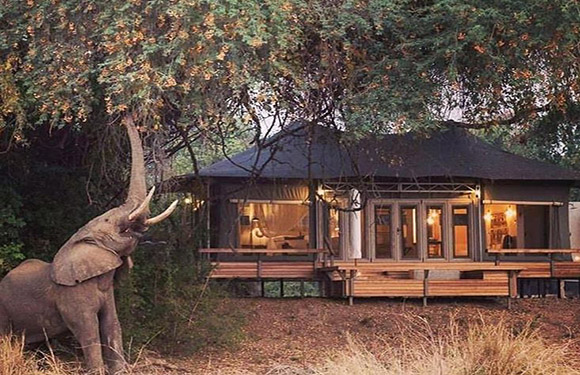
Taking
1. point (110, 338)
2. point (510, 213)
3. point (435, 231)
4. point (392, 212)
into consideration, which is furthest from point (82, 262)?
point (510, 213)

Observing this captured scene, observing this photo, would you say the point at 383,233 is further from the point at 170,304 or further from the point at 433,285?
the point at 170,304

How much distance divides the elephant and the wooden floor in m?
7.32

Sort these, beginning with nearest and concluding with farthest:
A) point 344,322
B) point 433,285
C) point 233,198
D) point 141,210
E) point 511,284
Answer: point 141,210
point 344,322
point 511,284
point 433,285
point 233,198

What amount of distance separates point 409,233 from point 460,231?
1.28 meters

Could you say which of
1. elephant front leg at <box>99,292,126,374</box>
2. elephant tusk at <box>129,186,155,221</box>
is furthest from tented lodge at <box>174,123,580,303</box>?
elephant tusk at <box>129,186,155,221</box>

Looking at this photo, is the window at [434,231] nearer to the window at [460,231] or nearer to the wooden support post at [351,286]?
the window at [460,231]

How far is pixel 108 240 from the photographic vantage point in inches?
366

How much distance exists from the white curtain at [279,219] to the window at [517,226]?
16.1ft

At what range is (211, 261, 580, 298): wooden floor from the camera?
17.6 meters

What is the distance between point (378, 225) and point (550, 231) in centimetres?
450

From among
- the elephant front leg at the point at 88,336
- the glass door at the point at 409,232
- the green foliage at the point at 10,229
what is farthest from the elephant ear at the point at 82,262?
the glass door at the point at 409,232

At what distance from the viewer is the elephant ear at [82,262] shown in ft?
30.1

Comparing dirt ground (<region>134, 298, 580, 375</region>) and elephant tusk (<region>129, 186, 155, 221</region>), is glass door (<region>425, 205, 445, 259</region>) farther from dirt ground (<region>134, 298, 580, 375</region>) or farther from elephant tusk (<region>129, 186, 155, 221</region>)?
elephant tusk (<region>129, 186, 155, 221</region>)

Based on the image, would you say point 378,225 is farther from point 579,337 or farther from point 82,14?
point 82,14
